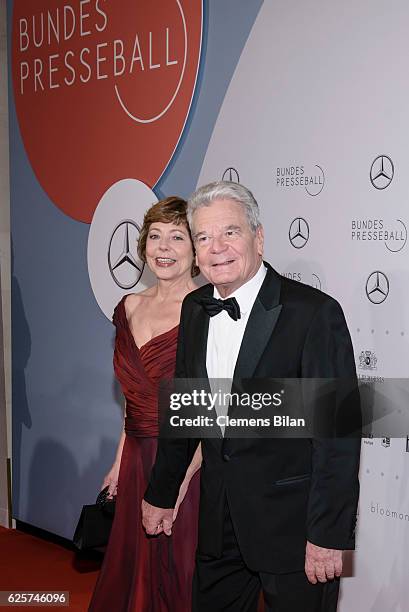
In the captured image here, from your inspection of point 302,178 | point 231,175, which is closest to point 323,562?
point 302,178

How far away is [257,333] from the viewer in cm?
273

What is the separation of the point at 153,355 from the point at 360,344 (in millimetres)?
804

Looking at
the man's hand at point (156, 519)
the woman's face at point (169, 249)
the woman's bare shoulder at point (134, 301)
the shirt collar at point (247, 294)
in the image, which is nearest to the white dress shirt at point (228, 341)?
the shirt collar at point (247, 294)

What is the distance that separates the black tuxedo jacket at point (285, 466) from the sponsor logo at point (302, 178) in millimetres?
1097

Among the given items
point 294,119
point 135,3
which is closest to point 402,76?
point 294,119

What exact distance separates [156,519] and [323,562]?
27.1 inches

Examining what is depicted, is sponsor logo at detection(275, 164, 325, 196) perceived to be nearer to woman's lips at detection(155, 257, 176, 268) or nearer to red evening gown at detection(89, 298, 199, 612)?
woman's lips at detection(155, 257, 176, 268)

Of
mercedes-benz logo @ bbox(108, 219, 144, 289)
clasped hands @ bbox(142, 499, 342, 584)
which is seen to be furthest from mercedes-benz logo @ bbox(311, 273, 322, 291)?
clasped hands @ bbox(142, 499, 342, 584)

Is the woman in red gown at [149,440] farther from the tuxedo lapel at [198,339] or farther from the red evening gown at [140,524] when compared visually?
the tuxedo lapel at [198,339]

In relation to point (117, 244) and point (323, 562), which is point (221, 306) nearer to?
point (323, 562)

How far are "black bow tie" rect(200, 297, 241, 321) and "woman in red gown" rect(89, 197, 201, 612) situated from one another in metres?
0.78

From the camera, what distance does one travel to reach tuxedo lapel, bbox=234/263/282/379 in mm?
2725

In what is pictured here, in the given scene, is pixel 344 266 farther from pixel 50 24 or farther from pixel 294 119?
pixel 50 24

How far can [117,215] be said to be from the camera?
4902 millimetres
